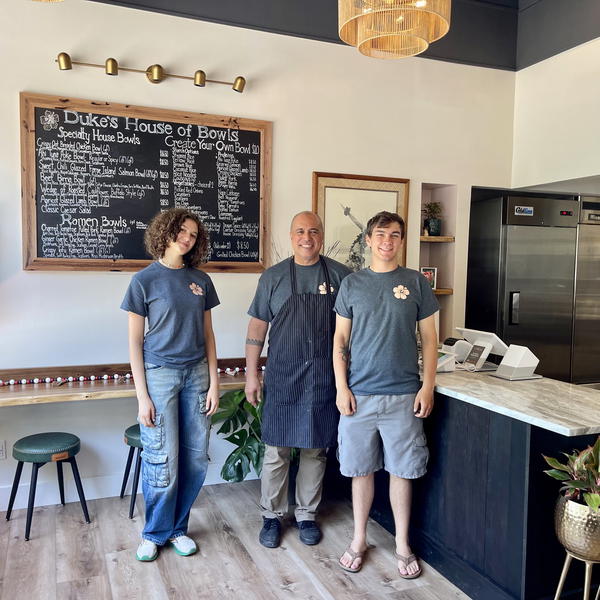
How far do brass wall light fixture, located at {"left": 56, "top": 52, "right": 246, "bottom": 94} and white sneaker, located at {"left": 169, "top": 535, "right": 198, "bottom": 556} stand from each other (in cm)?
239

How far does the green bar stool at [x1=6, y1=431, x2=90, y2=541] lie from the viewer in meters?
2.85

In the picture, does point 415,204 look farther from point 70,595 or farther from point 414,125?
point 70,595

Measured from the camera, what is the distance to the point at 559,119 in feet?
12.9

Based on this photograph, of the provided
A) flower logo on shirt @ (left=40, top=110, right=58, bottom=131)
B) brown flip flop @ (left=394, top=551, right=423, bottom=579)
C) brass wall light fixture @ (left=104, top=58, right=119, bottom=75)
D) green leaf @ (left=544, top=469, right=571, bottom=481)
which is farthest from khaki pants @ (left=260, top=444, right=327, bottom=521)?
brass wall light fixture @ (left=104, top=58, right=119, bottom=75)

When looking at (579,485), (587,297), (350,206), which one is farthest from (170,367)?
(587,297)

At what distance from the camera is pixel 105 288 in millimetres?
3291

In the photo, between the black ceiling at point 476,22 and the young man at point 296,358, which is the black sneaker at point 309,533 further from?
the black ceiling at point 476,22

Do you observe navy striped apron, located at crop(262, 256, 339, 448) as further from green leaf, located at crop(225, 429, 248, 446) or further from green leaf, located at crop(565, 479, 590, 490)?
green leaf, located at crop(565, 479, 590, 490)

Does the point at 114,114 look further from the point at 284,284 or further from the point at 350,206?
the point at 350,206

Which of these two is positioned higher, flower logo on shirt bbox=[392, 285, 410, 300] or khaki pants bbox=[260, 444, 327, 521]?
flower logo on shirt bbox=[392, 285, 410, 300]

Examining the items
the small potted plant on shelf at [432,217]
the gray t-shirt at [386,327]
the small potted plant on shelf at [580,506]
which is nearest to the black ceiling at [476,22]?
the small potted plant on shelf at [432,217]

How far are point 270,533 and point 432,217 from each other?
2488 mm

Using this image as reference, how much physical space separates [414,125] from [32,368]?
2830 millimetres

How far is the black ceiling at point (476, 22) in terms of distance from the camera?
3424mm
